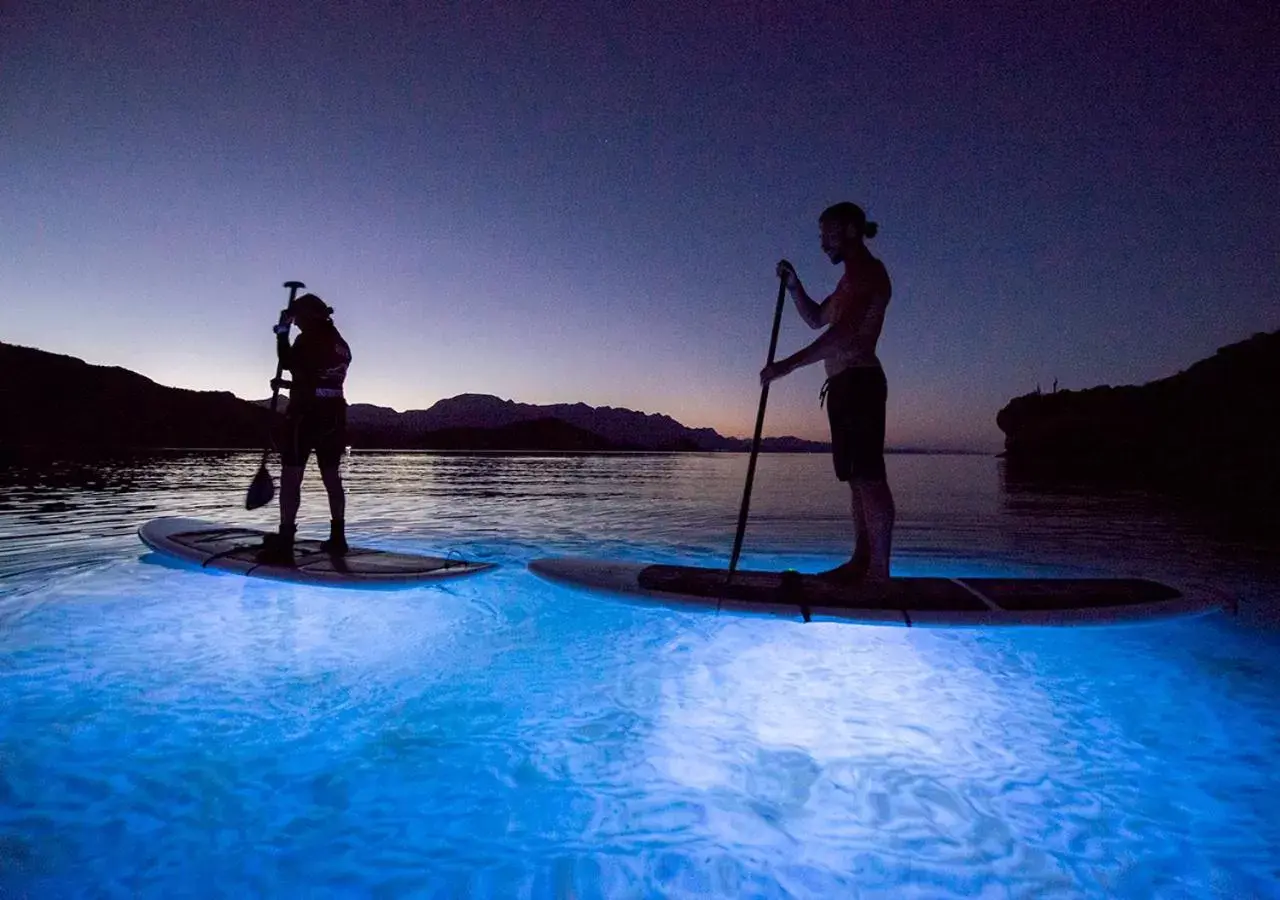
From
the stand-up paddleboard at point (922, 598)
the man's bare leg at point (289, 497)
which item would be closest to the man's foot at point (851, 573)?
the stand-up paddleboard at point (922, 598)

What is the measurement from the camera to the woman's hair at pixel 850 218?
541 centimetres

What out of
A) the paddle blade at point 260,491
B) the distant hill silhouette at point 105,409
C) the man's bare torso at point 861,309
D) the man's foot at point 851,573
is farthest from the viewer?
the distant hill silhouette at point 105,409

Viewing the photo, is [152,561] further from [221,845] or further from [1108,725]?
[1108,725]

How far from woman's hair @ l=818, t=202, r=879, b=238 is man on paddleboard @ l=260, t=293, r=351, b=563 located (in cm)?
595

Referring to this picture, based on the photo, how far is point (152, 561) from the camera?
357 inches

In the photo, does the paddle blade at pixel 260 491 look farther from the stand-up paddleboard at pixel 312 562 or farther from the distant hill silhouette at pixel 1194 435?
the distant hill silhouette at pixel 1194 435

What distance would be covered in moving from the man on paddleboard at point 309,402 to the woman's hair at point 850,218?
19.5 feet

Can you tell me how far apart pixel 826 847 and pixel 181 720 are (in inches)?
174

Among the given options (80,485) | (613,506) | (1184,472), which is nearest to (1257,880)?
(613,506)

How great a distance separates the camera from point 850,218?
541 centimetres

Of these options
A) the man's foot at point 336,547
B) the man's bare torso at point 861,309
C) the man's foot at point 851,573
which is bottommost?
the man's foot at point 336,547

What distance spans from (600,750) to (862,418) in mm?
3577

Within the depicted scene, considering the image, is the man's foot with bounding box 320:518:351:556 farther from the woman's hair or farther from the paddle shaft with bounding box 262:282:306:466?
the woman's hair

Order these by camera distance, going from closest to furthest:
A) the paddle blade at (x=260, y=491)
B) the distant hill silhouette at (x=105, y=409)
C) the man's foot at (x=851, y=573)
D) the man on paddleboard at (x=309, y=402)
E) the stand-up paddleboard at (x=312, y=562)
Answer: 1. the man's foot at (x=851, y=573)
2. the stand-up paddleboard at (x=312, y=562)
3. the man on paddleboard at (x=309, y=402)
4. the paddle blade at (x=260, y=491)
5. the distant hill silhouette at (x=105, y=409)
